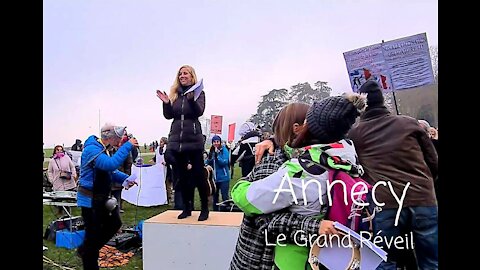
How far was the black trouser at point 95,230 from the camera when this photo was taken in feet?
6.86

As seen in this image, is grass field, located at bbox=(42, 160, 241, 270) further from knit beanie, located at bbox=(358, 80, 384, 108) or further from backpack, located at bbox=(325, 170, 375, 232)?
backpack, located at bbox=(325, 170, 375, 232)

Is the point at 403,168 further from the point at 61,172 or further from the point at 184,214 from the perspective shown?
the point at 61,172

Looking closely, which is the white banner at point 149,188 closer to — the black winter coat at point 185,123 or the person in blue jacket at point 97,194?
the person in blue jacket at point 97,194

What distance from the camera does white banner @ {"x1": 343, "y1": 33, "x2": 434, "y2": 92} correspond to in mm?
1621

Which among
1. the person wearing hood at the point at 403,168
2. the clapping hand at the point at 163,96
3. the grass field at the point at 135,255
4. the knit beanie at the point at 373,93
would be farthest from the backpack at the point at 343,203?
the grass field at the point at 135,255

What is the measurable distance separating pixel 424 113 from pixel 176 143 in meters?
1.04

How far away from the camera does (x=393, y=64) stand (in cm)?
170

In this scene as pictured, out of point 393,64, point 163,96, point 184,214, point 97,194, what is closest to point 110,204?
point 97,194

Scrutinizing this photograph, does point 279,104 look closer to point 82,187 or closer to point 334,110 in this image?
point 334,110

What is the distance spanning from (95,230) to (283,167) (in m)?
1.32

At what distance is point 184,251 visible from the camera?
78.7 inches

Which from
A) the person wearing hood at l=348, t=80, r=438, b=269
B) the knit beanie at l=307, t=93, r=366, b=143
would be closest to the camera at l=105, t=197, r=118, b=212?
the person wearing hood at l=348, t=80, r=438, b=269

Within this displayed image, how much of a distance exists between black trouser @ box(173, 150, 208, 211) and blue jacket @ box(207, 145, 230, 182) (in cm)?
63

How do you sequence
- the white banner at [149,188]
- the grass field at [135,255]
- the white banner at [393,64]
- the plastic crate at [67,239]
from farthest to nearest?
the white banner at [149,188], the plastic crate at [67,239], the grass field at [135,255], the white banner at [393,64]
